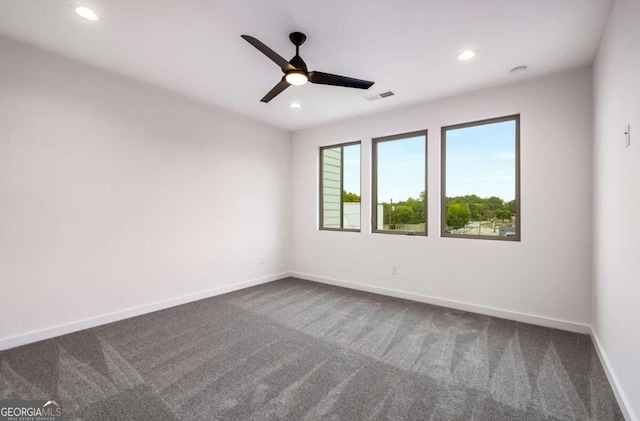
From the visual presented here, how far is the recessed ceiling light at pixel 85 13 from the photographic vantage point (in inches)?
86.3

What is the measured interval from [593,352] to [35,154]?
215 inches

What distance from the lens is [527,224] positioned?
325 centimetres

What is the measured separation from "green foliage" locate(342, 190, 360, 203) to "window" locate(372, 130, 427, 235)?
36 centimetres

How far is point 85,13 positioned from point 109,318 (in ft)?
9.65

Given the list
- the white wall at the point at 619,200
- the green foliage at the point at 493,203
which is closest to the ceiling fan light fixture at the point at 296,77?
the white wall at the point at 619,200

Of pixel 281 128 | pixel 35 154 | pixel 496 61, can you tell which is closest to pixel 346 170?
pixel 281 128

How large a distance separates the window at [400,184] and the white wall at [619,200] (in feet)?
6.02

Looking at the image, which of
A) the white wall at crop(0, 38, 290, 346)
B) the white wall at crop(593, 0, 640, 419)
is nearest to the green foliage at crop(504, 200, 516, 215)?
the white wall at crop(593, 0, 640, 419)

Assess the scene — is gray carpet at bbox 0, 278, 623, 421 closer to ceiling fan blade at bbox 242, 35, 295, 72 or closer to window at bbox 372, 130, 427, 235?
window at bbox 372, 130, 427, 235

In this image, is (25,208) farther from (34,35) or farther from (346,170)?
(346,170)

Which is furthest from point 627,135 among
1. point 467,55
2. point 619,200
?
point 467,55

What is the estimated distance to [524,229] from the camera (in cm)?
327

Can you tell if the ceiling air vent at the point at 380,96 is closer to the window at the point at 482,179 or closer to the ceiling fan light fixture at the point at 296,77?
the window at the point at 482,179

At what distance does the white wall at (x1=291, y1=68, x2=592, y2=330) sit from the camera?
298 centimetres
